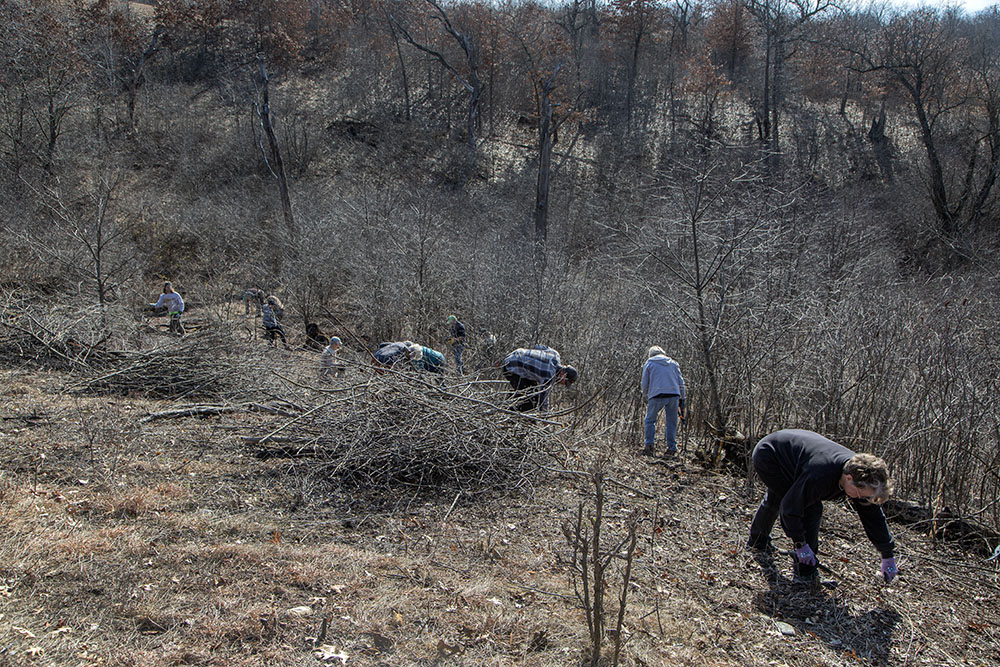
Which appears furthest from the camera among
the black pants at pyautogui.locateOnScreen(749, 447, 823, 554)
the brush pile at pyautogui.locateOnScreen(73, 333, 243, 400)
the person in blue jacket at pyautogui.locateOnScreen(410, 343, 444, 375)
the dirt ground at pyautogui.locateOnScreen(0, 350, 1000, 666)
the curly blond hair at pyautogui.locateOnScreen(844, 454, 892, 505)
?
the brush pile at pyautogui.locateOnScreen(73, 333, 243, 400)

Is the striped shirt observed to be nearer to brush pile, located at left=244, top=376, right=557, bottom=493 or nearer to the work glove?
brush pile, located at left=244, top=376, right=557, bottom=493

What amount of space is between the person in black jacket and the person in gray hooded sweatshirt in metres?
2.87

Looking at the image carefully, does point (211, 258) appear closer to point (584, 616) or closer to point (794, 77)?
point (584, 616)

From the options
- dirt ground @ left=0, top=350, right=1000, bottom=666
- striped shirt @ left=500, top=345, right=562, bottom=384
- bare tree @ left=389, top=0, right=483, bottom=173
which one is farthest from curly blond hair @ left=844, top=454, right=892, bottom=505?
bare tree @ left=389, top=0, right=483, bottom=173

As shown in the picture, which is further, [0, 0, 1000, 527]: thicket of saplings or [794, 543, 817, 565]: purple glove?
[0, 0, 1000, 527]: thicket of saplings

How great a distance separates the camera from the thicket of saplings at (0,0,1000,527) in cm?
727

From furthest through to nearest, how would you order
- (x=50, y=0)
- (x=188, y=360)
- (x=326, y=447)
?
(x=50, y=0) → (x=188, y=360) → (x=326, y=447)

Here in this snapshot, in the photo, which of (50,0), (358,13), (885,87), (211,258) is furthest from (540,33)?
(50,0)

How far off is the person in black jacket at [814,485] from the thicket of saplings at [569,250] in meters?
2.21

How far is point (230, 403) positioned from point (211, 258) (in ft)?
50.3

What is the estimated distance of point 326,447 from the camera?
591 centimetres

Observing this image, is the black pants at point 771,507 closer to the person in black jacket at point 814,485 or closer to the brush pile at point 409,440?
the person in black jacket at point 814,485

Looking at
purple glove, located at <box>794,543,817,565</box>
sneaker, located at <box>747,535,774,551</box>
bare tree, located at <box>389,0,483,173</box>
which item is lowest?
sneaker, located at <box>747,535,774,551</box>

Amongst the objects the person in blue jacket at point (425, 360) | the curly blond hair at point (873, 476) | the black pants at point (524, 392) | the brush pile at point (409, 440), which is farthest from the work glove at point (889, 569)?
the person in blue jacket at point (425, 360)
